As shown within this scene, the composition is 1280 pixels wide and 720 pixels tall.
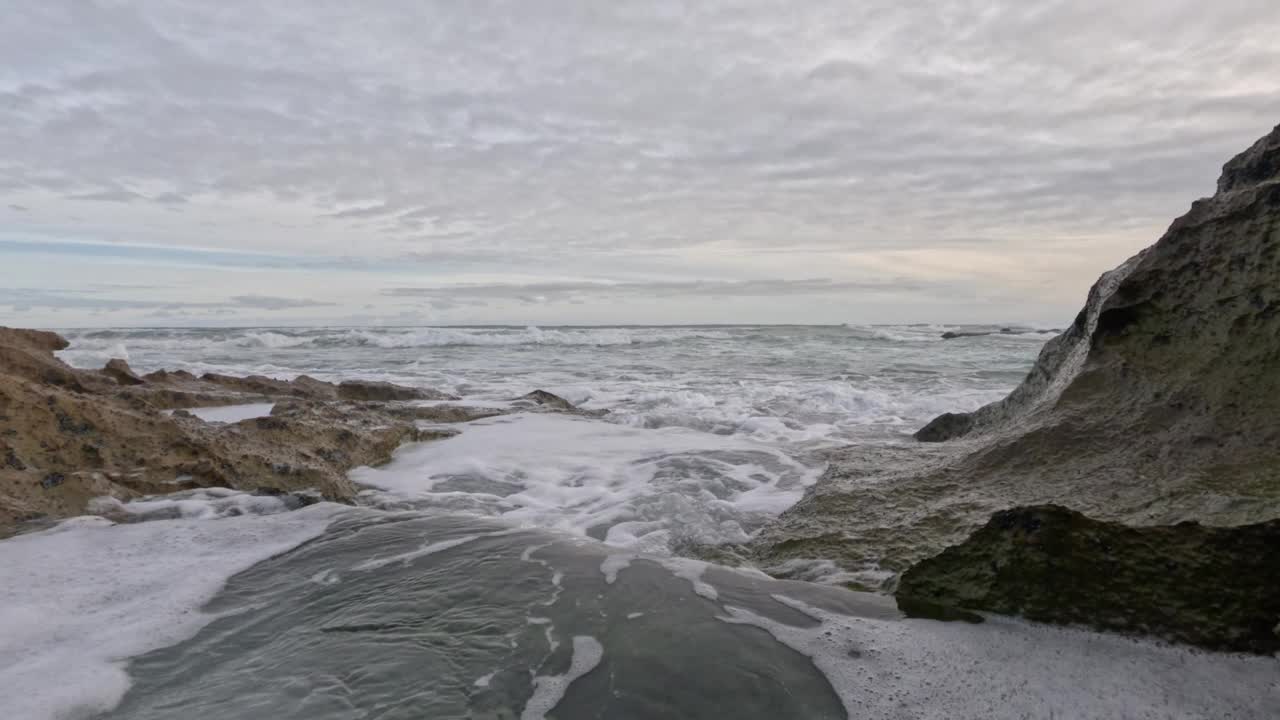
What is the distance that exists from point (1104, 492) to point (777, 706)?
1.47 meters

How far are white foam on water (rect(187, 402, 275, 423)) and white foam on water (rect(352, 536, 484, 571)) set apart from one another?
14.7 feet

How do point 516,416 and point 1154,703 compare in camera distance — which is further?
point 516,416

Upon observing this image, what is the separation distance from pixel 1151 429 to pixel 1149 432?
0.01 metres

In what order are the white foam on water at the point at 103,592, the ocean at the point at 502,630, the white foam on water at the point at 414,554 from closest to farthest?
the ocean at the point at 502,630 < the white foam on water at the point at 103,592 < the white foam on water at the point at 414,554

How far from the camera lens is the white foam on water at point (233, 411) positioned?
6.62 meters

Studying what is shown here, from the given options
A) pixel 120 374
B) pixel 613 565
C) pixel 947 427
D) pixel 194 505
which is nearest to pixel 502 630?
pixel 613 565

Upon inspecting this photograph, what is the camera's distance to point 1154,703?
1712 mm

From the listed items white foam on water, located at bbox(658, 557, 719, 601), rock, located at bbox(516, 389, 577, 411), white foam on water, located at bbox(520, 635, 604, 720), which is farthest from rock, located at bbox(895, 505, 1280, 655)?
rock, located at bbox(516, 389, 577, 411)

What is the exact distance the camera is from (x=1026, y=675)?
73.4 inches

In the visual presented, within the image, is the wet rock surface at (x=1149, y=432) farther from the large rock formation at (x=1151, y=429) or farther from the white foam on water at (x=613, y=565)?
the white foam on water at (x=613, y=565)

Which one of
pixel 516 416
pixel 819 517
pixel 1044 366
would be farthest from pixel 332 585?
pixel 516 416

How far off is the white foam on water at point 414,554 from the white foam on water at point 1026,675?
1.52 m

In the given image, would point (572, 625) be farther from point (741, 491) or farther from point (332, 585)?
point (741, 491)

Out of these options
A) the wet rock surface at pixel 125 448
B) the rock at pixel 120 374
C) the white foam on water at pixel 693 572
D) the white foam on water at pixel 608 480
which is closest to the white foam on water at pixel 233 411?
the rock at pixel 120 374
